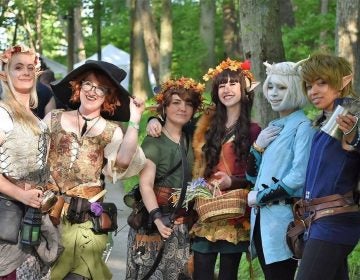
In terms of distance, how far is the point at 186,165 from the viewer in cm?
583

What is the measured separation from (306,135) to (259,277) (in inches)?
92.9

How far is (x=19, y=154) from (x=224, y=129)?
62.0 inches

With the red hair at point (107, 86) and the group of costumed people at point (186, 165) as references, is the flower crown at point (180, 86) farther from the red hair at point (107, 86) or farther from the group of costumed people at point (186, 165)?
the red hair at point (107, 86)

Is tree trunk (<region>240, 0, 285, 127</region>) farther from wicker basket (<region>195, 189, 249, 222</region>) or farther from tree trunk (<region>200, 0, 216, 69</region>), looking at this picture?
tree trunk (<region>200, 0, 216, 69</region>)

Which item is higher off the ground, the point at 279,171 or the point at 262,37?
the point at 262,37

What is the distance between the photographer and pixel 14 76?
5.24 metres

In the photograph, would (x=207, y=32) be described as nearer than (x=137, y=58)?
No

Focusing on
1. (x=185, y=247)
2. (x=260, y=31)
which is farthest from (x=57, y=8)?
(x=185, y=247)

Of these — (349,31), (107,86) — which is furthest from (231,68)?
(349,31)

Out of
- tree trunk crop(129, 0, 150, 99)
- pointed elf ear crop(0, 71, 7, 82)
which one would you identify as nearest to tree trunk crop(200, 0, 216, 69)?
tree trunk crop(129, 0, 150, 99)

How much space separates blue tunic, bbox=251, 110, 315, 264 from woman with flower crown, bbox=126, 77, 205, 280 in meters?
0.76

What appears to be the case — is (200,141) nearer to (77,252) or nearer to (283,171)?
(283,171)

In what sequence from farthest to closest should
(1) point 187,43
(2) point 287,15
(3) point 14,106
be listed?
(1) point 187,43 → (2) point 287,15 → (3) point 14,106

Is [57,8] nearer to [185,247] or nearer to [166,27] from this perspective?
[166,27]
